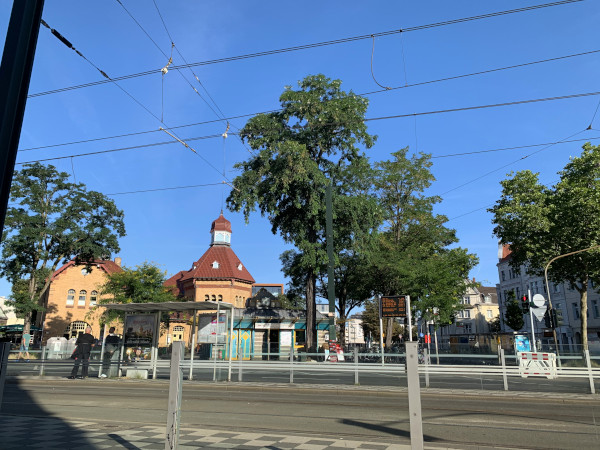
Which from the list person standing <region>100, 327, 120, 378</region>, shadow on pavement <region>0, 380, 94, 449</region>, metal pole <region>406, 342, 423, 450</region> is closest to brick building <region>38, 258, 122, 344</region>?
person standing <region>100, 327, 120, 378</region>

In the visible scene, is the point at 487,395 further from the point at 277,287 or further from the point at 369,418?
the point at 277,287

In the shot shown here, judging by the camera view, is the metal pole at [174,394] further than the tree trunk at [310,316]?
No

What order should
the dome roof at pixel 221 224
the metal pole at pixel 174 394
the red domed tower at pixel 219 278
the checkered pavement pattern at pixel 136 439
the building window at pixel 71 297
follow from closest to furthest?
the metal pole at pixel 174 394 < the checkered pavement pattern at pixel 136 439 < the building window at pixel 71 297 < the red domed tower at pixel 219 278 < the dome roof at pixel 221 224

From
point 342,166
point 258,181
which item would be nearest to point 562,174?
point 342,166

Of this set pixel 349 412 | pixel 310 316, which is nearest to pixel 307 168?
pixel 310 316

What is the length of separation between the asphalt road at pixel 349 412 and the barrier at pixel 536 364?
3.89 metres

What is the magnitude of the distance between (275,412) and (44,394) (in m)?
8.50

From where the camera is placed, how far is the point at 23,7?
4508mm

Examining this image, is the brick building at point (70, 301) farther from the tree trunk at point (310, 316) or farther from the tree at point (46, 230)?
the tree trunk at point (310, 316)

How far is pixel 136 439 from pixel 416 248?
34.4 meters

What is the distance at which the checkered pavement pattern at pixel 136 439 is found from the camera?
6.45 m

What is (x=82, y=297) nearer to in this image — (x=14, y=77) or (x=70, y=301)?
(x=70, y=301)

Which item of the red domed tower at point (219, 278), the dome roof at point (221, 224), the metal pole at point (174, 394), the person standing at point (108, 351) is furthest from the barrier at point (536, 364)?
the dome roof at point (221, 224)

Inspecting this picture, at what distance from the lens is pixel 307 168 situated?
102 ft
